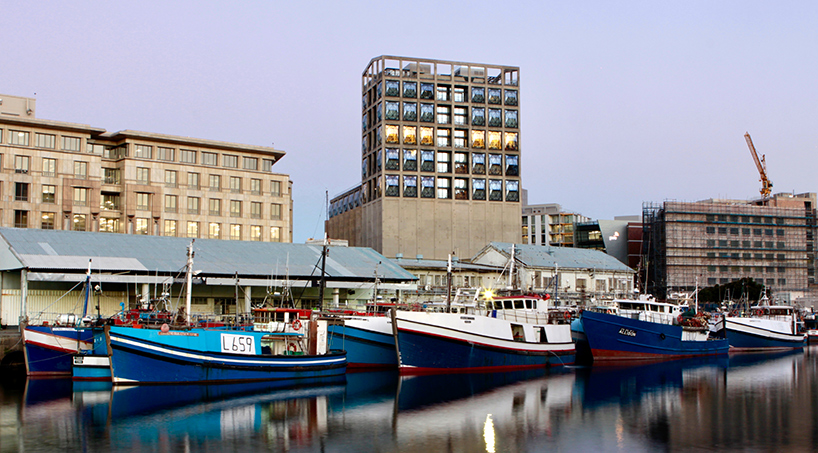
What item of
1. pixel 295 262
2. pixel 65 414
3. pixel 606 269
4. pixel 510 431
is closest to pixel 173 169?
pixel 295 262

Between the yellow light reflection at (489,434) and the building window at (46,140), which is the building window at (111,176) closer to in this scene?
the building window at (46,140)

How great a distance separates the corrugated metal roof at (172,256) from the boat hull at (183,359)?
528 inches

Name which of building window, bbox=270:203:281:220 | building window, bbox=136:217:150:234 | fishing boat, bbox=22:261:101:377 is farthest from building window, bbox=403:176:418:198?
fishing boat, bbox=22:261:101:377

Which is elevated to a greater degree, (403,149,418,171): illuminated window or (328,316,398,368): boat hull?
(403,149,418,171): illuminated window

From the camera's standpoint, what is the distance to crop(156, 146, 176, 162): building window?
10700 cm

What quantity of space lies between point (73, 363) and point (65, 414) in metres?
11.1

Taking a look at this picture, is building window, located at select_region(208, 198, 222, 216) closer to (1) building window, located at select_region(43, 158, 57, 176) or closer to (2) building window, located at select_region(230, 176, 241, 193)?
(2) building window, located at select_region(230, 176, 241, 193)

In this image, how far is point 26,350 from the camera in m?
46.6

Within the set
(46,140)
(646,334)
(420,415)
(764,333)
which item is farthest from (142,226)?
(420,415)

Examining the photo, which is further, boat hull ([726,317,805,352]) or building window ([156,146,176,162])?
building window ([156,146,176,162])

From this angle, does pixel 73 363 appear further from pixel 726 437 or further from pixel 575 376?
pixel 726 437

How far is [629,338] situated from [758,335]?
78.0ft

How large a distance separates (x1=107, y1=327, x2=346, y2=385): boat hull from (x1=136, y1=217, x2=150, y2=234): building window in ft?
213

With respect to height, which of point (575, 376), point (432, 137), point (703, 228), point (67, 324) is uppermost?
point (432, 137)
